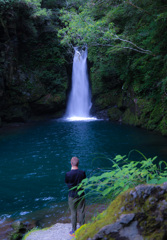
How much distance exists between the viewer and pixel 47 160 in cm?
873

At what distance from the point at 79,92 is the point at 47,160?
15593 millimetres

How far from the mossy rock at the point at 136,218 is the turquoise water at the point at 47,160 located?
132 cm

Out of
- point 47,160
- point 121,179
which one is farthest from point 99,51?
point 121,179

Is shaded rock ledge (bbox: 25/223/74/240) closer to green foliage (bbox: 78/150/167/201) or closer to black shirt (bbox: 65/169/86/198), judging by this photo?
black shirt (bbox: 65/169/86/198)

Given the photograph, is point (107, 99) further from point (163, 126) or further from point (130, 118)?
point (163, 126)

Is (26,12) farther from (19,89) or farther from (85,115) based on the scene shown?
(85,115)

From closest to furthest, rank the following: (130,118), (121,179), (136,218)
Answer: (136,218) < (121,179) < (130,118)

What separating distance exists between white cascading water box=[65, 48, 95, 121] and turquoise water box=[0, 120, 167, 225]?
364 inches

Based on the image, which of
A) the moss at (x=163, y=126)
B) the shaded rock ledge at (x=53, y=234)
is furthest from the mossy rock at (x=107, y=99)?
the shaded rock ledge at (x=53, y=234)

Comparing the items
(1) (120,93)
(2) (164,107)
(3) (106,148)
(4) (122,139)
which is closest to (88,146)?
(3) (106,148)

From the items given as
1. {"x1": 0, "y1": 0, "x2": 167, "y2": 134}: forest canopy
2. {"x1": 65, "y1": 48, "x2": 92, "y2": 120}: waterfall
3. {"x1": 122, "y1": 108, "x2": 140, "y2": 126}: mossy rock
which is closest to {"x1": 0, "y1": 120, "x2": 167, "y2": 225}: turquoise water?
{"x1": 122, "y1": 108, "x2": 140, "y2": 126}: mossy rock

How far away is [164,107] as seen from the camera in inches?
461

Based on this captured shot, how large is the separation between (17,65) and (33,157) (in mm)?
13541

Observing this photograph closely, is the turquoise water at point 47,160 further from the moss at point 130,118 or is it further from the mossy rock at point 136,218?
the moss at point 130,118
